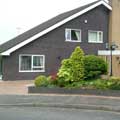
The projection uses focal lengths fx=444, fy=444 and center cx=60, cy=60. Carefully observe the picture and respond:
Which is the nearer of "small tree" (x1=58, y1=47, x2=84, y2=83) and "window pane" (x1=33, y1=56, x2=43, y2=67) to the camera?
"small tree" (x1=58, y1=47, x2=84, y2=83)

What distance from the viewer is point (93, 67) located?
25.4m

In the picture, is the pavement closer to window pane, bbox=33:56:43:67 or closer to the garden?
the garden

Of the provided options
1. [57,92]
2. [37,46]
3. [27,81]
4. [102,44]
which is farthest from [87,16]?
[57,92]

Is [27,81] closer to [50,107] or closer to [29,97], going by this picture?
[29,97]

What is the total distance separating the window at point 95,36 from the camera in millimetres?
40031

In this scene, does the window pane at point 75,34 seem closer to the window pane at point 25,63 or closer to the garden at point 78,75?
the window pane at point 25,63

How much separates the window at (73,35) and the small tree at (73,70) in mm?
13110

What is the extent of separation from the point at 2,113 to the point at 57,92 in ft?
23.5

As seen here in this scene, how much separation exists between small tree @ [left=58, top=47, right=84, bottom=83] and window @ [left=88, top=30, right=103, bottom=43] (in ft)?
47.1

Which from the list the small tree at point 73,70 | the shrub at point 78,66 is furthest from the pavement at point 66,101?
the shrub at point 78,66

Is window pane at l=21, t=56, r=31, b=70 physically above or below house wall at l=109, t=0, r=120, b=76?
below

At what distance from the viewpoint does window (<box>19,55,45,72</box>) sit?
3644 cm

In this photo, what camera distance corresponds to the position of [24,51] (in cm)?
3628

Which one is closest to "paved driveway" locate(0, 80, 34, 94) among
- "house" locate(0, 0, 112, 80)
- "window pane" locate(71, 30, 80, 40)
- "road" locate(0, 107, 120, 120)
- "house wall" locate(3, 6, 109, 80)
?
"house wall" locate(3, 6, 109, 80)
